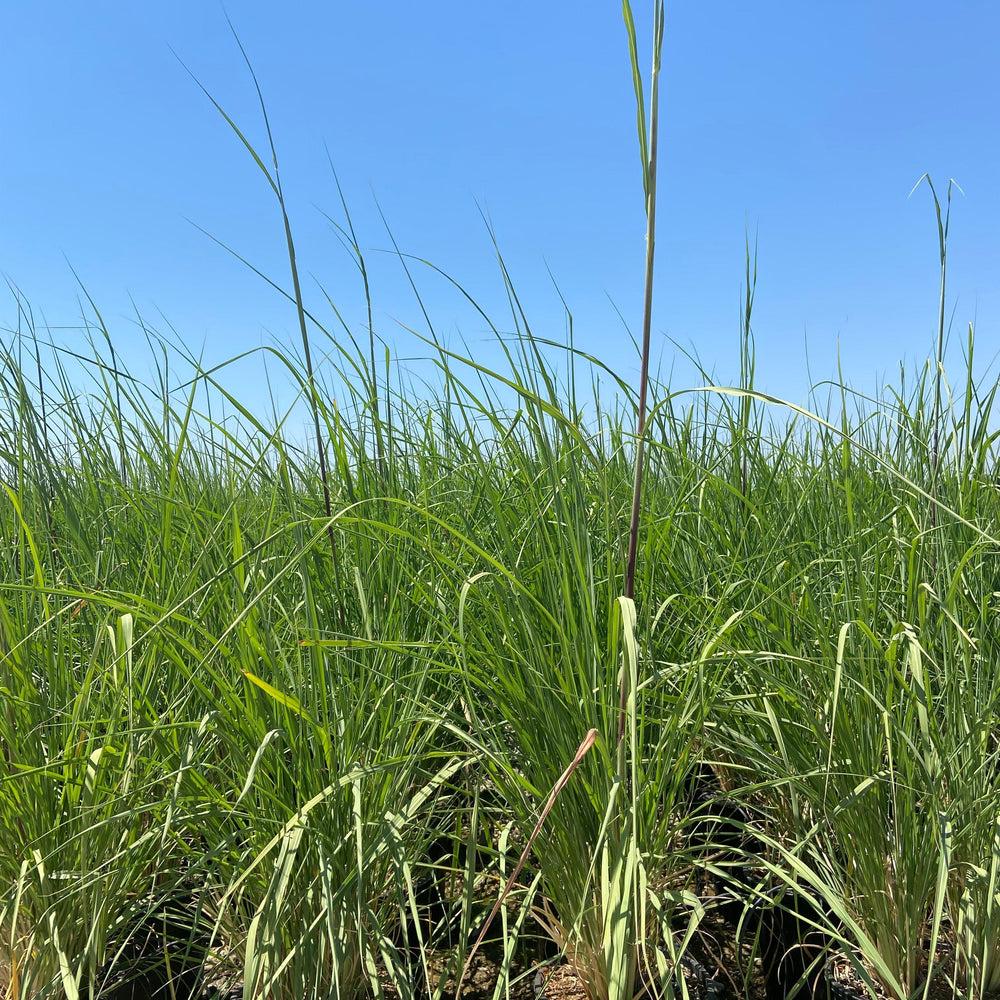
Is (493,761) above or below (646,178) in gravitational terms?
below

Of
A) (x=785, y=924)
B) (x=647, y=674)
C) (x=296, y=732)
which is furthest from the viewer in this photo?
(x=785, y=924)

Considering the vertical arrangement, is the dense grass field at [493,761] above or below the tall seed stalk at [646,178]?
below

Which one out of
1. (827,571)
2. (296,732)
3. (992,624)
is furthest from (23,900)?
(992,624)

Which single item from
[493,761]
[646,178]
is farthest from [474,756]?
[646,178]

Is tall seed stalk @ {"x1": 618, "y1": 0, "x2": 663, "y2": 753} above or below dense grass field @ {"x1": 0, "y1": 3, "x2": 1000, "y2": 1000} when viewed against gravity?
above

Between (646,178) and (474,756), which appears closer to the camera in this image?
(646,178)

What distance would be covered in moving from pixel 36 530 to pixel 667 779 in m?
1.63

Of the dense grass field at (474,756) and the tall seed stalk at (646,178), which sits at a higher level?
the tall seed stalk at (646,178)

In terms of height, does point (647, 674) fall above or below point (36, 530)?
below

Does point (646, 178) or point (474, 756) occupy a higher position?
point (646, 178)

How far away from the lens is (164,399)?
61.2 inches

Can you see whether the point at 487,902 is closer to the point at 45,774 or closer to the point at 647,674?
the point at 647,674

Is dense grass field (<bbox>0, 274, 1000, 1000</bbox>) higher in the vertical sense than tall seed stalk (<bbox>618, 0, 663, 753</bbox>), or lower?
lower

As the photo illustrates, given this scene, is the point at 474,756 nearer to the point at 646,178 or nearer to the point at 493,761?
the point at 493,761
